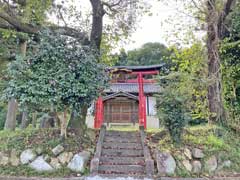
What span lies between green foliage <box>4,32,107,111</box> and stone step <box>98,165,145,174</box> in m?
1.68

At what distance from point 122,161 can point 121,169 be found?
33 cm

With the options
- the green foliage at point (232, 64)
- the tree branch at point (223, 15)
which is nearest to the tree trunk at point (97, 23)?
the tree branch at point (223, 15)

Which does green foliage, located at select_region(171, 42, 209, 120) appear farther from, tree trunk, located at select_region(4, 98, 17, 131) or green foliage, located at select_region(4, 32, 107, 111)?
tree trunk, located at select_region(4, 98, 17, 131)

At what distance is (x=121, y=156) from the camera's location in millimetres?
6223

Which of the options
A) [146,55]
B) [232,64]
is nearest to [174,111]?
[232,64]

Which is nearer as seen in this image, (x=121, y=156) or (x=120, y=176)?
(x=120, y=176)

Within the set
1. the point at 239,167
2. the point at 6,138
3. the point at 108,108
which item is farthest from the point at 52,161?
the point at 108,108

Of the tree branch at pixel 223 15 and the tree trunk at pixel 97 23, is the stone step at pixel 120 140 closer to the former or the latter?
the tree trunk at pixel 97 23

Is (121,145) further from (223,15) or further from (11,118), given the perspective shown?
(223,15)

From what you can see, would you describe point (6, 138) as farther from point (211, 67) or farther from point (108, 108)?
point (108, 108)

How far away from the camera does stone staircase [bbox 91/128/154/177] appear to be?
5547 mm

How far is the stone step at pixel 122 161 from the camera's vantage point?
588 centimetres

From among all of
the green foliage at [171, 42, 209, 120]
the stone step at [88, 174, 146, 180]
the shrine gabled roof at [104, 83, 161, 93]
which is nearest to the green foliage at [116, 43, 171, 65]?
Answer: the shrine gabled roof at [104, 83, 161, 93]

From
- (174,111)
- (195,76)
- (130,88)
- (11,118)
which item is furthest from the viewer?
(130,88)
